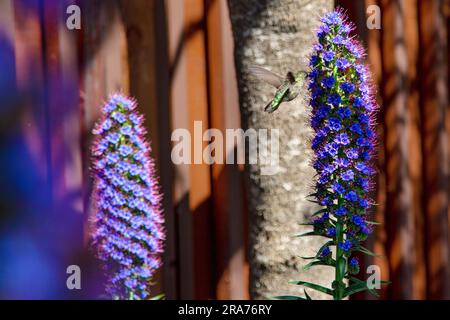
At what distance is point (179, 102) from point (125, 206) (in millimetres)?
1975

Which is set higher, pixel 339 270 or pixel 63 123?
pixel 63 123

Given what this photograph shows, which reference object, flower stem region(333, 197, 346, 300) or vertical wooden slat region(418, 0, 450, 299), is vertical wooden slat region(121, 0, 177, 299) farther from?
flower stem region(333, 197, 346, 300)

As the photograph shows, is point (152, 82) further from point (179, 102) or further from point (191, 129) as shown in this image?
point (191, 129)

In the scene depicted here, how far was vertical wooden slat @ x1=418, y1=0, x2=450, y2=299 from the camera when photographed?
517 centimetres

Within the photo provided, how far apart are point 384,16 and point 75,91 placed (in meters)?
2.08

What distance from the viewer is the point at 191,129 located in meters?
4.36

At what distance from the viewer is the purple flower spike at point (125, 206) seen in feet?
7.97

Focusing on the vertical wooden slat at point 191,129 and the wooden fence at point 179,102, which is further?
the vertical wooden slat at point 191,129

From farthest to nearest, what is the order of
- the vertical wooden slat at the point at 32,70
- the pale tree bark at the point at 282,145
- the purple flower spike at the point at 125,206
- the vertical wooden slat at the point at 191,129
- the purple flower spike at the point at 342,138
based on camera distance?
the vertical wooden slat at the point at 191,129 → the vertical wooden slat at the point at 32,70 → the pale tree bark at the point at 282,145 → the purple flower spike at the point at 125,206 → the purple flower spike at the point at 342,138

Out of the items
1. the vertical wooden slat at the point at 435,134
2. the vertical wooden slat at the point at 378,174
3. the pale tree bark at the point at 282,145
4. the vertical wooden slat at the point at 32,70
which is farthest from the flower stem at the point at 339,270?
the vertical wooden slat at the point at 435,134

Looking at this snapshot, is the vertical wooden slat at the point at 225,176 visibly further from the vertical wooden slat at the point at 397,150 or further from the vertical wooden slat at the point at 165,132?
the vertical wooden slat at the point at 397,150

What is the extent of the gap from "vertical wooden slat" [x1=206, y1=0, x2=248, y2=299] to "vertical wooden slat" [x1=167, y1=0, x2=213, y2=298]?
55 mm

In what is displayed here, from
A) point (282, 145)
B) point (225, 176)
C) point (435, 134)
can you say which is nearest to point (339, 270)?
point (282, 145)

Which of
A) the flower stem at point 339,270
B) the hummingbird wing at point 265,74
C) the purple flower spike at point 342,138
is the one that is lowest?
the flower stem at point 339,270
